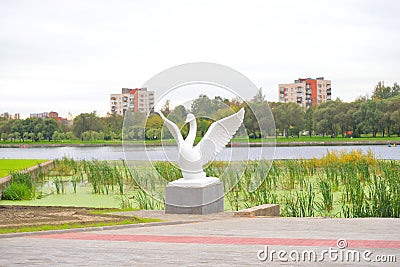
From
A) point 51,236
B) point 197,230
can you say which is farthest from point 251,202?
point 51,236

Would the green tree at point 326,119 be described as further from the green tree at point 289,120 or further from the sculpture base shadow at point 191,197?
the sculpture base shadow at point 191,197

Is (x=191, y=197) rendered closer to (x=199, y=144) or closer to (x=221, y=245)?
(x=199, y=144)

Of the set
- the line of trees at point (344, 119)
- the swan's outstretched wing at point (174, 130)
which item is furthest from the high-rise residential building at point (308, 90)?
the swan's outstretched wing at point (174, 130)

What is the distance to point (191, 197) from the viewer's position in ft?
38.2

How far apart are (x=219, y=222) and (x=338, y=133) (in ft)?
197

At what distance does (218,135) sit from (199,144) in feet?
1.29

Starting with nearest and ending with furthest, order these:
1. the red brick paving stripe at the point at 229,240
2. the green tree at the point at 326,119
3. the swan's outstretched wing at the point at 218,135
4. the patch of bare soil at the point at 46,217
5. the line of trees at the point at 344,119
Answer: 1. the red brick paving stripe at the point at 229,240
2. the patch of bare soil at the point at 46,217
3. the swan's outstretched wing at the point at 218,135
4. the line of trees at the point at 344,119
5. the green tree at the point at 326,119

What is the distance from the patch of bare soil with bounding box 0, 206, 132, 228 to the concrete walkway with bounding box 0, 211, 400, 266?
38.1 inches

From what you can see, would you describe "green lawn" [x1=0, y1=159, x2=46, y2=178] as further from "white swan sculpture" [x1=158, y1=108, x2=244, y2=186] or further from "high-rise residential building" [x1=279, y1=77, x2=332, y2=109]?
"high-rise residential building" [x1=279, y1=77, x2=332, y2=109]

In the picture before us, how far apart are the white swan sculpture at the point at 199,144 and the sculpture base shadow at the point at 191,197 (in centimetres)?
5

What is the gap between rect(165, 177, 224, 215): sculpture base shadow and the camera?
38.1 feet

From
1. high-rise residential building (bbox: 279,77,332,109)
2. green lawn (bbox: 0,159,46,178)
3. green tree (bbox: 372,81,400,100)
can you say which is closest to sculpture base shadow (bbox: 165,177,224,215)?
green lawn (bbox: 0,159,46,178)

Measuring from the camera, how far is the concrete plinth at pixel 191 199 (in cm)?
1160

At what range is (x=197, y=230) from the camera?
9.28 meters
